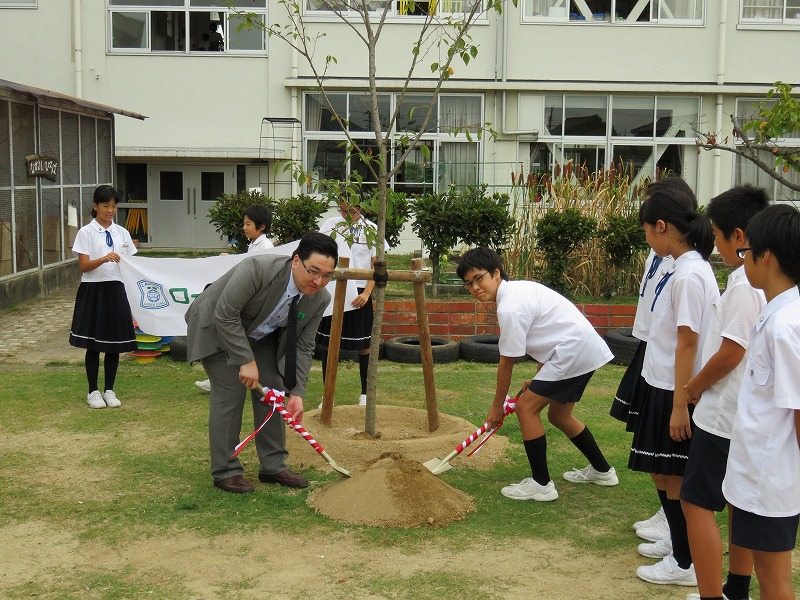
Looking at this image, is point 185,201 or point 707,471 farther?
point 185,201

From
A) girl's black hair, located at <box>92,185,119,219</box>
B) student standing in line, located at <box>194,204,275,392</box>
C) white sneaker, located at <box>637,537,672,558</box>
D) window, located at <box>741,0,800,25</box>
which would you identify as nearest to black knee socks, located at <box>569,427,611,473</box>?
white sneaker, located at <box>637,537,672,558</box>

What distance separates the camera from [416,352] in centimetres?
995

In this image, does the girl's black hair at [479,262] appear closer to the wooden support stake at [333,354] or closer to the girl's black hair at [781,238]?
the wooden support stake at [333,354]

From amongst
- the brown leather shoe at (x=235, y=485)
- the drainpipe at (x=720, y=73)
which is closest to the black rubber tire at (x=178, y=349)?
the brown leather shoe at (x=235, y=485)

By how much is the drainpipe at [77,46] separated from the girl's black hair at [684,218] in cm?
1966

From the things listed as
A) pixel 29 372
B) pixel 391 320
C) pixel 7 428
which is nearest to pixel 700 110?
pixel 391 320

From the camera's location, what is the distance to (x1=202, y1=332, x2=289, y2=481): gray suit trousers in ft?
18.7

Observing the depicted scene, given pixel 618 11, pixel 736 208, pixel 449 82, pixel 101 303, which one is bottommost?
pixel 101 303

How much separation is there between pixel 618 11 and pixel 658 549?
19610 mm

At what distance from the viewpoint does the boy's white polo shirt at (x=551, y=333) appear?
5359 millimetres

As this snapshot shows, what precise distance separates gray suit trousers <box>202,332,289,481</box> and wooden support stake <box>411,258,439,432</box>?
3.78ft

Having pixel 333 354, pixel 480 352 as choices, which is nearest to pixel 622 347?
pixel 480 352

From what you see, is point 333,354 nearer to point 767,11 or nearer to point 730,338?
point 730,338

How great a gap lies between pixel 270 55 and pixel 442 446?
56.4 ft
